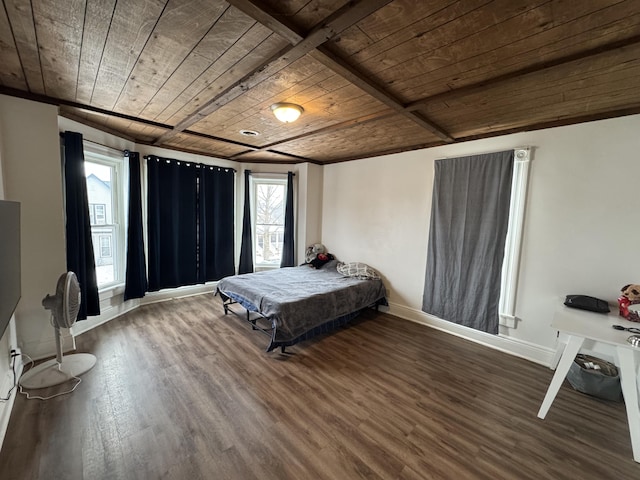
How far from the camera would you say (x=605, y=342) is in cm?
167

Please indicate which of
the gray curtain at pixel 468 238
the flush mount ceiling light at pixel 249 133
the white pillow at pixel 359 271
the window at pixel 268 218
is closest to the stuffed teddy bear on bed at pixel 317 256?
the white pillow at pixel 359 271

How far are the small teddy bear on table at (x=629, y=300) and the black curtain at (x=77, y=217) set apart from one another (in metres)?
5.09

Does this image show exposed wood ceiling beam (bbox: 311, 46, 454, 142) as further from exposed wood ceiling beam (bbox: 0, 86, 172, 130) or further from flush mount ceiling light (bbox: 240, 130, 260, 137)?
exposed wood ceiling beam (bbox: 0, 86, 172, 130)

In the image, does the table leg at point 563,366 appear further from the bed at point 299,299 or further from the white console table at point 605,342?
the bed at point 299,299

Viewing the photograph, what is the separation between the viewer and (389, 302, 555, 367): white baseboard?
272 cm

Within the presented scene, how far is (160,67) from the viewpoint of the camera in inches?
69.7

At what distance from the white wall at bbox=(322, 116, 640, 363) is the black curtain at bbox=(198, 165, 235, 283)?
9.70ft

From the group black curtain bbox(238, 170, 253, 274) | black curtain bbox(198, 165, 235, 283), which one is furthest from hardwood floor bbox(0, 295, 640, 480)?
black curtain bbox(238, 170, 253, 274)

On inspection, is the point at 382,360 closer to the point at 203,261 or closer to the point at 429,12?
the point at 429,12

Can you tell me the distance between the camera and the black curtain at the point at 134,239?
3561mm

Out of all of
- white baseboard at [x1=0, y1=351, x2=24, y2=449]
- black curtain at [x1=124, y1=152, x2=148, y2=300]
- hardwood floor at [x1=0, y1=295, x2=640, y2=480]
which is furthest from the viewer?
black curtain at [x1=124, y1=152, x2=148, y2=300]

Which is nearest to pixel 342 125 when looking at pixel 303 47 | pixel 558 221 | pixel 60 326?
pixel 303 47

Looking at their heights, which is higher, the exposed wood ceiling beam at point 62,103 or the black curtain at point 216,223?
the exposed wood ceiling beam at point 62,103

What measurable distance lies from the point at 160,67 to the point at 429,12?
1.70m
